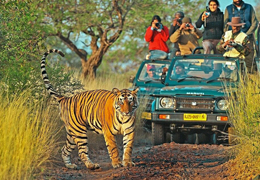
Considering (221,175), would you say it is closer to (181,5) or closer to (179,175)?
(179,175)

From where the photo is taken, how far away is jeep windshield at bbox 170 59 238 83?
11711 mm

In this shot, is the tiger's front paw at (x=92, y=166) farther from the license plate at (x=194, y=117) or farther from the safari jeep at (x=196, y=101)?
the license plate at (x=194, y=117)

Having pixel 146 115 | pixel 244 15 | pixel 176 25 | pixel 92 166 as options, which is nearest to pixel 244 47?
pixel 244 15

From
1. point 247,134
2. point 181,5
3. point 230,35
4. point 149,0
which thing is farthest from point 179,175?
point 181,5

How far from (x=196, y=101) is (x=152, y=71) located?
3.03m

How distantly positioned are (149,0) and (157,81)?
31.2 feet

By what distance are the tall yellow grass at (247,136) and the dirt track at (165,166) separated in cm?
22

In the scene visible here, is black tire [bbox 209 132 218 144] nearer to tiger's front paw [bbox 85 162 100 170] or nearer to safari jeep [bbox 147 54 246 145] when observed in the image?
safari jeep [bbox 147 54 246 145]

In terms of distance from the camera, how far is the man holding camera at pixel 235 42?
12.0m

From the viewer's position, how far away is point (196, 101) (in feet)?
35.4

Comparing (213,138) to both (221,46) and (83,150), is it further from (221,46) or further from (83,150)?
(83,150)

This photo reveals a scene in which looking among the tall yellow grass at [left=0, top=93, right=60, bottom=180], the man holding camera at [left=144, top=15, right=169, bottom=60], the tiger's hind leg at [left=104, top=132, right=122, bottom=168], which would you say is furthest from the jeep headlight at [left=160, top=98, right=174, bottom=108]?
the tall yellow grass at [left=0, top=93, right=60, bottom=180]

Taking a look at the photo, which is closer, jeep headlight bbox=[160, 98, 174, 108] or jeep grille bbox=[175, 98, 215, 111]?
jeep grille bbox=[175, 98, 215, 111]

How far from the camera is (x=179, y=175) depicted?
7.75 meters
